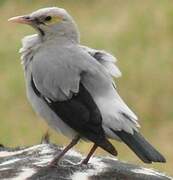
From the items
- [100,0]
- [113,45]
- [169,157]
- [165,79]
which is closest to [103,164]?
[169,157]

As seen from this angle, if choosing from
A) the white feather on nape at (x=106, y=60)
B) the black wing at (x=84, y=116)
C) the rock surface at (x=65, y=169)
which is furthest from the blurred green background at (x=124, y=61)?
the black wing at (x=84, y=116)

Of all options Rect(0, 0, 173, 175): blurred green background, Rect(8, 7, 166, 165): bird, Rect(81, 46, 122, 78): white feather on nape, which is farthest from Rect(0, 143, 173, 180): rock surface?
Rect(0, 0, 173, 175): blurred green background

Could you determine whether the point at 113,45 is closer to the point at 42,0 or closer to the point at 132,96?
the point at 132,96

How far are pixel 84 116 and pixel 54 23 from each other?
0.62 m

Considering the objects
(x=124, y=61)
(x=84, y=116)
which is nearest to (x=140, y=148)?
(x=84, y=116)

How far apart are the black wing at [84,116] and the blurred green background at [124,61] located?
284 centimetres

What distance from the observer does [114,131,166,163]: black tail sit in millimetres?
4484

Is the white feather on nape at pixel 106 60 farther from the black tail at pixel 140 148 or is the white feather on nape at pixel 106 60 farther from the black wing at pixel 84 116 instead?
the black tail at pixel 140 148

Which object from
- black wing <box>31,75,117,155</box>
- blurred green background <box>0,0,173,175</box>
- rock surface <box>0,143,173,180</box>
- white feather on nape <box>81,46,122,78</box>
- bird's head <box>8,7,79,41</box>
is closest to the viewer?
black wing <box>31,75,117,155</box>

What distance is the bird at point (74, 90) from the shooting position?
15.1 ft

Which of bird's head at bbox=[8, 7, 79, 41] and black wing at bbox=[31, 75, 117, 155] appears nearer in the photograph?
black wing at bbox=[31, 75, 117, 155]

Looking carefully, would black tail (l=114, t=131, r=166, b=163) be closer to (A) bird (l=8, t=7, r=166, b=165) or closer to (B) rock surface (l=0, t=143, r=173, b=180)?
(A) bird (l=8, t=7, r=166, b=165)

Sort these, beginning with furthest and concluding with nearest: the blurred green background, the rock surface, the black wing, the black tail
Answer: the blurred green background → the rock surface → the black wing → the black tail

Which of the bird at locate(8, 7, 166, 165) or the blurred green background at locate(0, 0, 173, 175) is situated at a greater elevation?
the bird at locate(8, 7, 166, 165)
